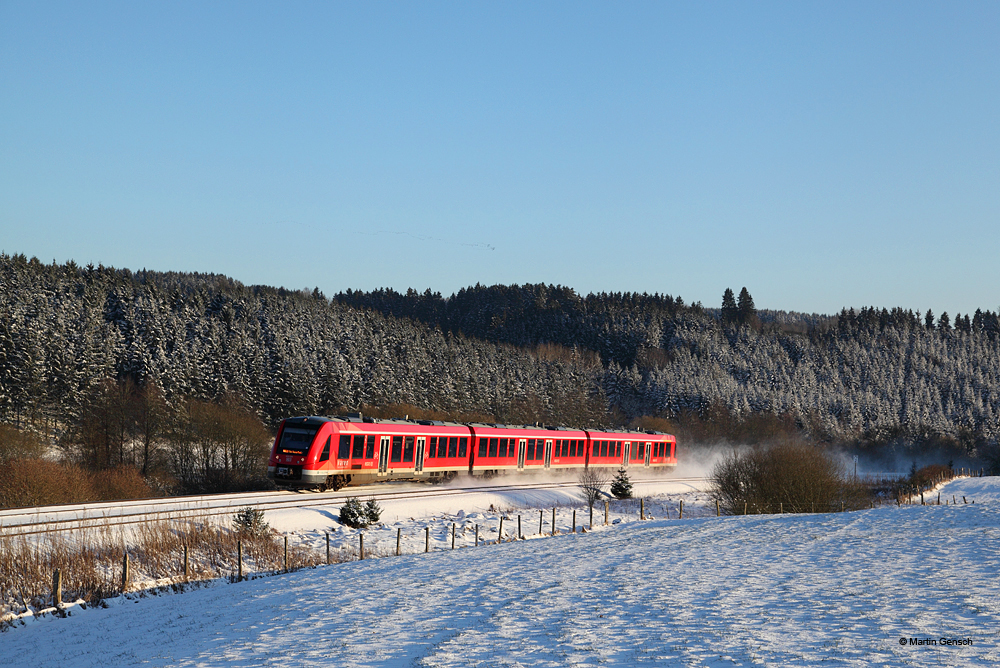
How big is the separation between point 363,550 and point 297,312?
101114 mm

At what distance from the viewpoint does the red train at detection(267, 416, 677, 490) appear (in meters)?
32.2

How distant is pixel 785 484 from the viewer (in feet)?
134

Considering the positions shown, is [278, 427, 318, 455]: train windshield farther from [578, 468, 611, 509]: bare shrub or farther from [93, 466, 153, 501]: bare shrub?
[578, 468, 611, 509]: bare shrub

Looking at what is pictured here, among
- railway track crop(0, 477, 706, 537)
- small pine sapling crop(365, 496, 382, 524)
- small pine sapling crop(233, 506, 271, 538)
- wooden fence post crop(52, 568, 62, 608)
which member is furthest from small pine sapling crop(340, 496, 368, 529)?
wooden fence post crop(52, 568, 62, 608)

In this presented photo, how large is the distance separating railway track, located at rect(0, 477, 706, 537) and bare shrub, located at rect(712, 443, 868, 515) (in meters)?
14.4

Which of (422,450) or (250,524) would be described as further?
(422,450)

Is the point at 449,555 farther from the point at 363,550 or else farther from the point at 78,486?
the point at 78,486

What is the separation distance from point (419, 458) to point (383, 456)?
10.3 ft

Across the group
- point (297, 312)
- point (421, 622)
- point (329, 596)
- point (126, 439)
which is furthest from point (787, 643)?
point (297, 312)

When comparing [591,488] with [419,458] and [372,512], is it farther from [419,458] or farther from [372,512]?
[372,512]

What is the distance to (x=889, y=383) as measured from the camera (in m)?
185

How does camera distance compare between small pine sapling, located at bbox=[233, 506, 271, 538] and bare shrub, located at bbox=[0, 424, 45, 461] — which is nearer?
small pine sapling, located at bbox=[233, 506, 271, 538]

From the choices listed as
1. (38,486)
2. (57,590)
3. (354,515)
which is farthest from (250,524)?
(38,486)

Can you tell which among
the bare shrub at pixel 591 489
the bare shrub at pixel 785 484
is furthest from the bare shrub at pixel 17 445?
the bare shrub at pixel 785 484
